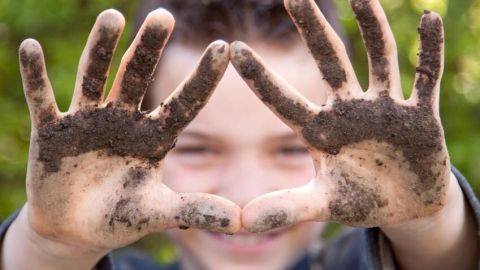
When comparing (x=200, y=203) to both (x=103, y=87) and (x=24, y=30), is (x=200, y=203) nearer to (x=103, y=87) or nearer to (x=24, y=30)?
(x=103, y=87)

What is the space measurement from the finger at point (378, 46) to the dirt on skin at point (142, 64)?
310 mm

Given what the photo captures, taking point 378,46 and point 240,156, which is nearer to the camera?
point 378,46

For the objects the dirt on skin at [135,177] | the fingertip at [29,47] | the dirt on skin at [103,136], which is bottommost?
the dirt on skin at [135,177]

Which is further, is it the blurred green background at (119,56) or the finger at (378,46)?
the blurred green background at (119,56)

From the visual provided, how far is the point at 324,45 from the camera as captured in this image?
1.06 metres

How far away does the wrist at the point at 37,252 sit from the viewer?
1.16m

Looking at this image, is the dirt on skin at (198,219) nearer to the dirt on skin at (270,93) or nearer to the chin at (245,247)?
the dirt on skin at (270,93)

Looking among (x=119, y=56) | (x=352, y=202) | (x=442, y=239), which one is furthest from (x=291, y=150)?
(x=119, y=56)

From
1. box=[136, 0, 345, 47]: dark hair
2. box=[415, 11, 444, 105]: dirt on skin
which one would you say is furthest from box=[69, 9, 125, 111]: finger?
box=[136, 0, 345, 47]: dark hair

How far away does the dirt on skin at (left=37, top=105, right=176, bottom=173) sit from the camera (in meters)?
1.06

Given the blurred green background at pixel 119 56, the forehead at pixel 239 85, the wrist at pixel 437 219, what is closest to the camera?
the wrist at pixel 437 219

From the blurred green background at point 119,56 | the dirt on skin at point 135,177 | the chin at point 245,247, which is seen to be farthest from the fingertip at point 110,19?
the blurred green background at point 119,56

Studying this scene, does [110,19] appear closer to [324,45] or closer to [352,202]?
[324,45]

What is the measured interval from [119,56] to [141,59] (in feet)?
4.53
